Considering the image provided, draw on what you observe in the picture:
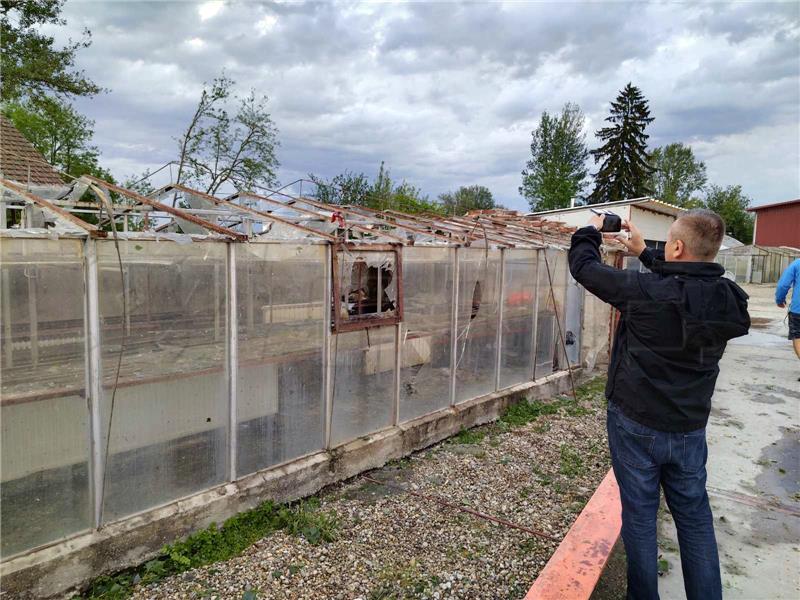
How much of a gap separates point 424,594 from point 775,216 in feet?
135

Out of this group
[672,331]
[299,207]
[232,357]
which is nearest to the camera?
[672,331]

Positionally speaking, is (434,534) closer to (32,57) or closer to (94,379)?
(94,379)

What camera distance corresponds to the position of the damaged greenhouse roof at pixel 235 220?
125 inches

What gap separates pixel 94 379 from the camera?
2875 mm

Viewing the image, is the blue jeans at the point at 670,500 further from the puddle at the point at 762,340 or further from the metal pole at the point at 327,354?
the puddle at the point at 762,340

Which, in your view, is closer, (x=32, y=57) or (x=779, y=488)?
(x=779, y=488)

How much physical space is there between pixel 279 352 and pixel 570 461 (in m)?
3.05

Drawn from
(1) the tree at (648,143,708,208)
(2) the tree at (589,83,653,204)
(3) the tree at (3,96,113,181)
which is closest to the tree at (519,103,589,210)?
(2) the tree at (589,83,653,204)

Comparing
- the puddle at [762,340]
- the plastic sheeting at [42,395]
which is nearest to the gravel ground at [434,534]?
the plastic sheeting at [42,395]

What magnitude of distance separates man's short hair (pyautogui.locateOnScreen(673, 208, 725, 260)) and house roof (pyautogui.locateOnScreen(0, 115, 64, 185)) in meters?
12.4

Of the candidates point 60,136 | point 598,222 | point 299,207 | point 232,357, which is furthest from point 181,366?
point 60,136

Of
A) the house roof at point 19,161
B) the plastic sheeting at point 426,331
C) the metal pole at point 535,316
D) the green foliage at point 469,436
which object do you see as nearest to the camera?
the plastic sheeting at point 426,331

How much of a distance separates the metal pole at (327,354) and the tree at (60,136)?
26589 millimetres

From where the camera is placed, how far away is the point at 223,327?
3465 mm
